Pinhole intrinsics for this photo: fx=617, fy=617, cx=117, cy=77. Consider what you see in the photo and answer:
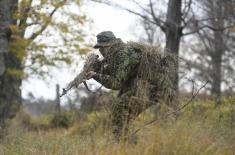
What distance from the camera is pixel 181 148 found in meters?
6.48

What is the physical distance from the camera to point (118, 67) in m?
8.26

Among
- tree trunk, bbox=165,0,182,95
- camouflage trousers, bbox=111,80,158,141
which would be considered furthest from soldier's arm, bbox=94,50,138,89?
tree trunk, bbox=165,0,182,95

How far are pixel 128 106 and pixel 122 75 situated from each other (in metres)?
0.46

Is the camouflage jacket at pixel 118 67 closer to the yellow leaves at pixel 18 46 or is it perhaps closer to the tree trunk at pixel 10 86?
the tree trunk at pixel 10 86

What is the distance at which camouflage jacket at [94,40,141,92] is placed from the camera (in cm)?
816

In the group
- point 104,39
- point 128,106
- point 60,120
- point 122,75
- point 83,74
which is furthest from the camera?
point 60,120

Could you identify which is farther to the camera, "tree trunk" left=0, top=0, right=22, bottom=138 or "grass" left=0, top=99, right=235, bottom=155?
"tree trunk" left=0, top=0, right=22, bottom=138

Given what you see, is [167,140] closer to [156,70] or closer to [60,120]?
[156,70]

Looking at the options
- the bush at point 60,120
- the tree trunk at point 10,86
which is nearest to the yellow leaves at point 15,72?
the tree trunk at point 10,86

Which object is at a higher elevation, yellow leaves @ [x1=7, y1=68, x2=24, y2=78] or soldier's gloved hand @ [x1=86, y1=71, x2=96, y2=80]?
yellow leaves @ [x1=7, y1=68, x2=24, y2=78]

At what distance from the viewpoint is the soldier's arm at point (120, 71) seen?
8.12 metres

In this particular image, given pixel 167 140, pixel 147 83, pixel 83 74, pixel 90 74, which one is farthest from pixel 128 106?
pixel 167 140

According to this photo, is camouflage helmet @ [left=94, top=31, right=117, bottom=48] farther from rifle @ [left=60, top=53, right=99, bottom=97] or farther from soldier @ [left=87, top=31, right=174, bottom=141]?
rifle @ [left=60, top=53, right=99, bottom=97]

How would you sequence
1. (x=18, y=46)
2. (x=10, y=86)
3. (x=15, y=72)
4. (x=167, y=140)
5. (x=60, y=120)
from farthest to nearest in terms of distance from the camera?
(x=60, y=120) → (x=10, y=86) → (x=15, y=72) → (x=18, y=46) → (x=167, y=140)
